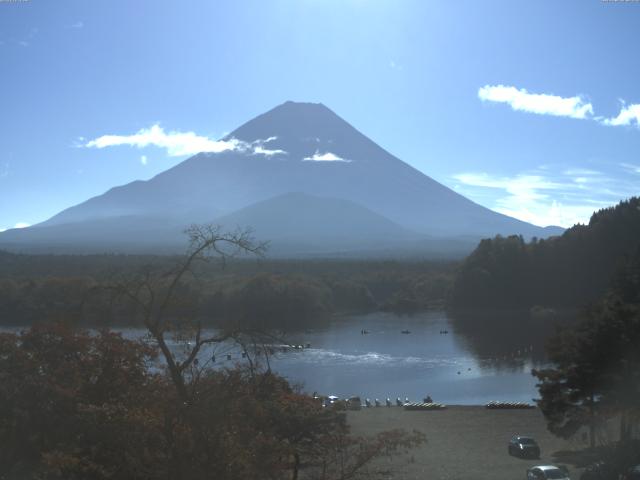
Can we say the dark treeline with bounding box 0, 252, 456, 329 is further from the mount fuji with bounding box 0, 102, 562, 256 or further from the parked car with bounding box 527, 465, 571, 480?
the mount fuji with bounding box 0, 102, 562, 256

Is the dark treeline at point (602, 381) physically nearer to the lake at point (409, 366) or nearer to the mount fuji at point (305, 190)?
the lake at point (409, 366)

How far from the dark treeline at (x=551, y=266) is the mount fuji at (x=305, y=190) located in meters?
79.5

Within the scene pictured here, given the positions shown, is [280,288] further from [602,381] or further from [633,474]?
[633,474]

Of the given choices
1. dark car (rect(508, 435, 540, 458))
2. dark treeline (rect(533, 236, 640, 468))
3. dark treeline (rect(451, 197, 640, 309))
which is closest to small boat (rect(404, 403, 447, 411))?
dark car (rect(508, 435, 540, 458))

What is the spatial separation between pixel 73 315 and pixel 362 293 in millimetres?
36997

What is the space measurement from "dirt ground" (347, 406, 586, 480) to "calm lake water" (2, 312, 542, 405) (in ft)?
8.97

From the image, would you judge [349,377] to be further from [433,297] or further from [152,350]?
[433,297]

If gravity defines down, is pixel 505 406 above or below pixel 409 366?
above

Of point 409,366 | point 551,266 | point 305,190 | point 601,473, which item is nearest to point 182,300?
point 601,473

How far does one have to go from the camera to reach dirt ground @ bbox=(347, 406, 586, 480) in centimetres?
955

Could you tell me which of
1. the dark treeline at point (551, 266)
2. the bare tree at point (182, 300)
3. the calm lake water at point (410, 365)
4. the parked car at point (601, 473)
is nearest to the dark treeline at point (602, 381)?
the parked car at point (601, 473)

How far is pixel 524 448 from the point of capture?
422 inches

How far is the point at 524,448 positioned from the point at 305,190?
4917 inches

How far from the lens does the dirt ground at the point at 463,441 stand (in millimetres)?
9555
